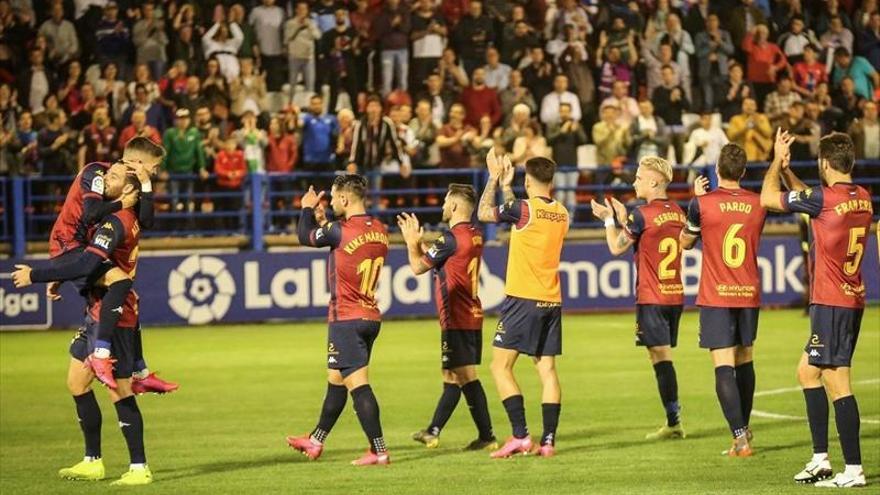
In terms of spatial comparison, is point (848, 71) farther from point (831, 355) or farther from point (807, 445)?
point (831, 355)

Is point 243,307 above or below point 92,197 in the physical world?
below

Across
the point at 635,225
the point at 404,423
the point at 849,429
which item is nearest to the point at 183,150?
the point at 404,423

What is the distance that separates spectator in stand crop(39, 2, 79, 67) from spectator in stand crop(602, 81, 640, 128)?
9.30 metres

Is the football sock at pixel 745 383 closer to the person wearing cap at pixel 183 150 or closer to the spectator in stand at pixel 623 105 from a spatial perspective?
the person wearing cap at pixel 183 150

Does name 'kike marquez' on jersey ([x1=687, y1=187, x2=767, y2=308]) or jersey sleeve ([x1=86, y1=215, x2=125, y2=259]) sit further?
name 'kike marquez' on jersey ([x1=687, y1=187, x2=767, y2=308])

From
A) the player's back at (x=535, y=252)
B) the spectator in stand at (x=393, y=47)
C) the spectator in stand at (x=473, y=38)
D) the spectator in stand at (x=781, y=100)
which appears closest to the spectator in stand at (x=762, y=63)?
the spectator in stand at (x=781, y=100)

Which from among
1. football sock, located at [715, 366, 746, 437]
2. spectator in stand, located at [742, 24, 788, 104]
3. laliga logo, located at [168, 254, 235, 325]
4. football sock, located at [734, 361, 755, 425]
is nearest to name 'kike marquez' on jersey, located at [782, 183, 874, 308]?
football sock, located at [715, 366, 746, 437]

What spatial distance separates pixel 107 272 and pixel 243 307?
14414mm

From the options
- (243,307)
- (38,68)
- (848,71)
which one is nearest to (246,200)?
(243,307)

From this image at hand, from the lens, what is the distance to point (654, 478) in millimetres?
12031

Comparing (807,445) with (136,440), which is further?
(807,445)

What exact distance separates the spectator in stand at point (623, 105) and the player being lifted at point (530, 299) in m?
14.5

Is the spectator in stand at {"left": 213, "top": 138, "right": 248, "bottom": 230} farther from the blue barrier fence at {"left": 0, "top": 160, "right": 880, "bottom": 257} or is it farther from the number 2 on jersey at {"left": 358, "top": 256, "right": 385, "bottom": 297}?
the number 2 on jersey at {"left": 358, "top": 256, "right": 385, "bottom": 297}

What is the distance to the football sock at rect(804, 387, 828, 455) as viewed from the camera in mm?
11609
